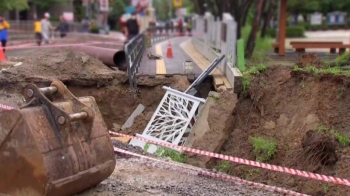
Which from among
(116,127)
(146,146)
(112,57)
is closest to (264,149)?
(146,146)

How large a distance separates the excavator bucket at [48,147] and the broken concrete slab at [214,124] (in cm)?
375

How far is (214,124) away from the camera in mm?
9828

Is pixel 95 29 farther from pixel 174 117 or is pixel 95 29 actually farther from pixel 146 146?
pixel 146 146

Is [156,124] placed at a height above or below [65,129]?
below

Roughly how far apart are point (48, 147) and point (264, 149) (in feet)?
14.8

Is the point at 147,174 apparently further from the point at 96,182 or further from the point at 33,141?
the point at 33,141

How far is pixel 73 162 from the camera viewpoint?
568 cm

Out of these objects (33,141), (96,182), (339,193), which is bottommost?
(339,193)

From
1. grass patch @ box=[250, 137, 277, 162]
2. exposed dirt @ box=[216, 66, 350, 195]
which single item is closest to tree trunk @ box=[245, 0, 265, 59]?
exposed dirt @ box=[216, 66, 350, 195]

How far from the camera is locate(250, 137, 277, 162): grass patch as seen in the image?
8953 mm

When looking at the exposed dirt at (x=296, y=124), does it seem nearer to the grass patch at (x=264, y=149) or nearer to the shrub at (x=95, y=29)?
the grass patch at (x=264, y=149)

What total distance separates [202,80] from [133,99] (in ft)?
4.88

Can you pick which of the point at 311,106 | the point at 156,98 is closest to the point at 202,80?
the point at 156,98

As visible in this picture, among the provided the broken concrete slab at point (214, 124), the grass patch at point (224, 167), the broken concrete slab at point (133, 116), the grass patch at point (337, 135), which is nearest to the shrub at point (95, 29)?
the broken concrete slab at point (133, 116)
